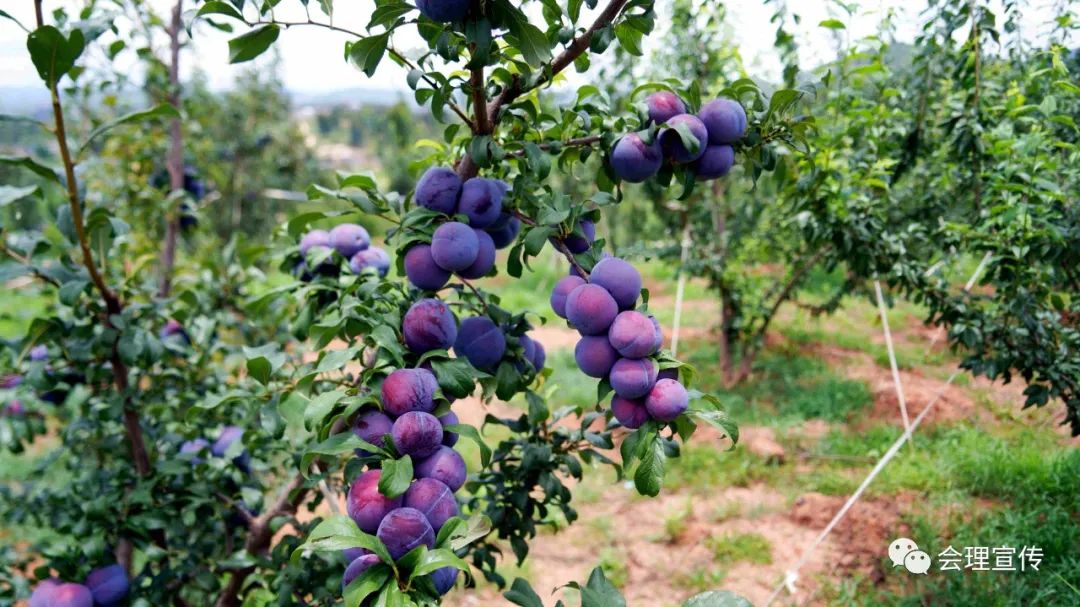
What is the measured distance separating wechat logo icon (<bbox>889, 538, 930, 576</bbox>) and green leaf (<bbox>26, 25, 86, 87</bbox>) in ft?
7.36

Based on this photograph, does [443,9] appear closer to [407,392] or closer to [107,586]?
[407,392]

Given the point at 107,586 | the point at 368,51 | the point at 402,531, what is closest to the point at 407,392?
the point at 402,531

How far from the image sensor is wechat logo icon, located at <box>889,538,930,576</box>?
1893mm

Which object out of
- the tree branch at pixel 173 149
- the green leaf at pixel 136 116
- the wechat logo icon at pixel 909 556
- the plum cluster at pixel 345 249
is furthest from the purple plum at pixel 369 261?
the wechat logo icon at pixel 909 556

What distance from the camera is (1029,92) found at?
2029 millimetres

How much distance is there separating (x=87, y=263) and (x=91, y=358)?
0.31 meters

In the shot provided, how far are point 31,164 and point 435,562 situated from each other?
0.93 meters

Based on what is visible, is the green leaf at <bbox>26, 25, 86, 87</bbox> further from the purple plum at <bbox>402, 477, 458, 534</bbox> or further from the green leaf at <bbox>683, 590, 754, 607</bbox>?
the green leaf at <bbox>683, 590, 754, 607</bbox>

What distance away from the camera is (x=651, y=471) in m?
0.73

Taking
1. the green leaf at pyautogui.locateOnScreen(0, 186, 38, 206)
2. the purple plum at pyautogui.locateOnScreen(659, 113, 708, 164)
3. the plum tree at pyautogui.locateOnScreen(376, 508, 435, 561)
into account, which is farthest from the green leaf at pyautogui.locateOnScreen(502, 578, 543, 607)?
the green leaf at pyautogui.locateOnScreen(0, 186, 38, 206)

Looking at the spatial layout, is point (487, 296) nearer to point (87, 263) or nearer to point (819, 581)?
point (87, 263)

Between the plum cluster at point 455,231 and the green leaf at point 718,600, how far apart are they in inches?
19.4

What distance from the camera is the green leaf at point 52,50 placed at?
882 millimetres

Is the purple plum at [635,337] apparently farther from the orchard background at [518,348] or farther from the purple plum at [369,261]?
the purple plum at [369,261]
